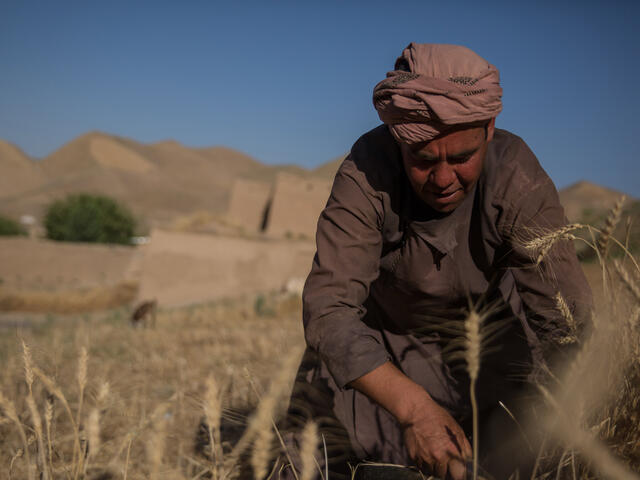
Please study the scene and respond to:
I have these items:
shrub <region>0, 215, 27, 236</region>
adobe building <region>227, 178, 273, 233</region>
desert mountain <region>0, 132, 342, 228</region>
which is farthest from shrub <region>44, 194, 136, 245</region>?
adobe building <region>227, 178, 273, 233</region>

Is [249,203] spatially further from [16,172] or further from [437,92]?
[16,172]

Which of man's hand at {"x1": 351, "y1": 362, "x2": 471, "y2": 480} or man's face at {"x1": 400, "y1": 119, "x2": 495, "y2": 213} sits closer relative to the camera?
man's hand at {"x1": 351, "y1": 362, "x2": 471, "y2": 480}

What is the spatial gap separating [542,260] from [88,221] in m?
29.8

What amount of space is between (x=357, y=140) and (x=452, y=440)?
3.39 ft

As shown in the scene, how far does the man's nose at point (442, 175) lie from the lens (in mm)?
1568

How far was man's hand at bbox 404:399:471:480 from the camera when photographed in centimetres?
131

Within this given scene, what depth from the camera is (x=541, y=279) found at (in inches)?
70.5

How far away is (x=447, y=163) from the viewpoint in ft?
5.15

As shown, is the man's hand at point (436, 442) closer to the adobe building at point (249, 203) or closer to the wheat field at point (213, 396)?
the wheat field at point (213, 396)

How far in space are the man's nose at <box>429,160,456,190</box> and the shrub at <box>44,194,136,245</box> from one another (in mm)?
28842

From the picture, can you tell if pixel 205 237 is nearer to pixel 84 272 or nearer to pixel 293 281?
pixel 293 281

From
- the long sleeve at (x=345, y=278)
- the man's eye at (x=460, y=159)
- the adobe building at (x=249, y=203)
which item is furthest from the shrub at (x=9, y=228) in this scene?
the man's eye at (x=460, y=159)

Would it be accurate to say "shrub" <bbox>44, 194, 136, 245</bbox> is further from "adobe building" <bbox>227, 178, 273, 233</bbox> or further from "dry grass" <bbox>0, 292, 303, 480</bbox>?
"dry grass" <bbox>0, 292, 303, 480</bbox>

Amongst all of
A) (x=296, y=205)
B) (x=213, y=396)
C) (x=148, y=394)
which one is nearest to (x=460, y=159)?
(x=213, y=396)
